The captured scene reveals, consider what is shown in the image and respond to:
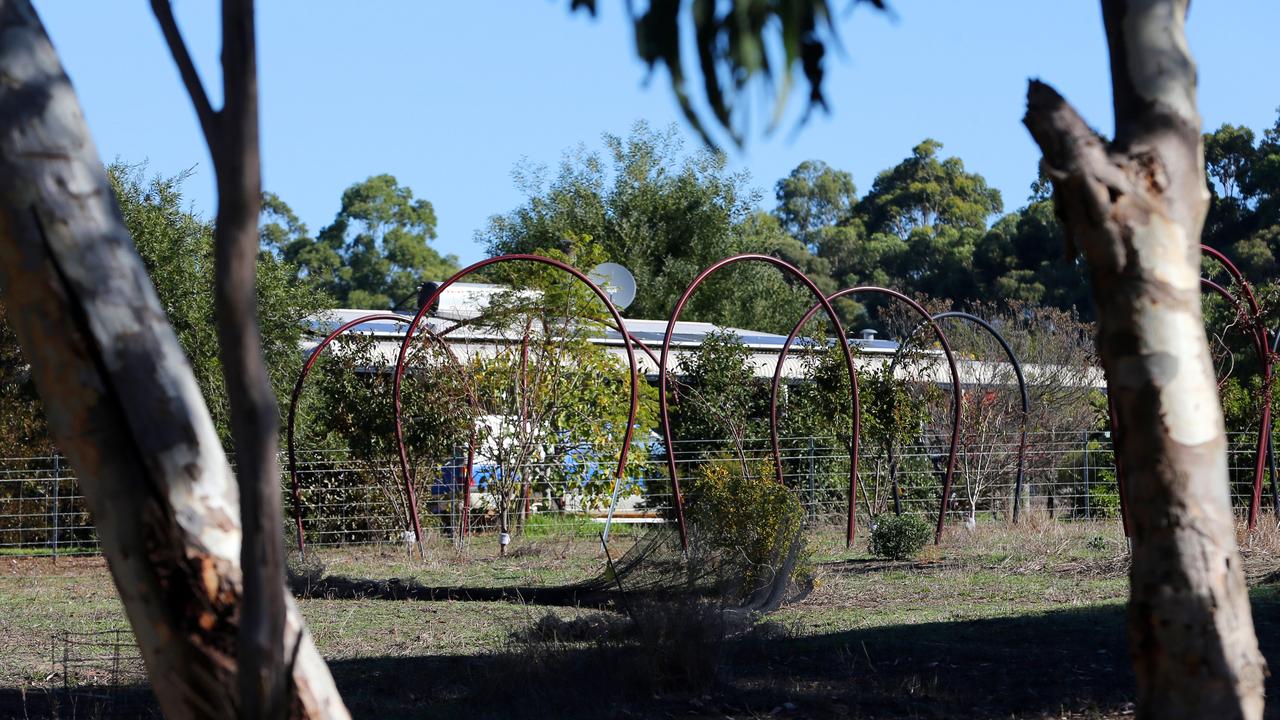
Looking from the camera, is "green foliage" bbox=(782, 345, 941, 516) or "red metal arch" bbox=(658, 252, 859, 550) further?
"green foliage" bbox=(782, 345, 941, 516)

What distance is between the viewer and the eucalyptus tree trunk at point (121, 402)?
2.47 metres

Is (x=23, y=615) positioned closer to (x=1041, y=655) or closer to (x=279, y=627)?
(x=1041, y=655)

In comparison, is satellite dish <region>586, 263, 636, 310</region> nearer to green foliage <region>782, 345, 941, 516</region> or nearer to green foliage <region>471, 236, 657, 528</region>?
green foliage <region>471, 236, 657, 528</region>

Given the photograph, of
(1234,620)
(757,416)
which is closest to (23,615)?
(1234,620)

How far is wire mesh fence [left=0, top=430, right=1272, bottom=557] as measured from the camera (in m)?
14.3

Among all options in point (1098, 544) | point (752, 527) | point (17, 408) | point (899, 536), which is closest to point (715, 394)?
point (899, 536)

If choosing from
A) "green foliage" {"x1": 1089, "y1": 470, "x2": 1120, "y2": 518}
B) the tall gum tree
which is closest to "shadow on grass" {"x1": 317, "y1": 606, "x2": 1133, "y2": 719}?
the tall gum tree

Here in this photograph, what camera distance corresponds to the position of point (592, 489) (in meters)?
14.6

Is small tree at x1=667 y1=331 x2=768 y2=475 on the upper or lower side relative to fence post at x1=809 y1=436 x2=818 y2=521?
upper

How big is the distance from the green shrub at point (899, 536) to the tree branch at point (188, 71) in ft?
33.1

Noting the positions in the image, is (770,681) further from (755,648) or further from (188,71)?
(188,71)

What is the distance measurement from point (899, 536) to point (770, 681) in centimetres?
589

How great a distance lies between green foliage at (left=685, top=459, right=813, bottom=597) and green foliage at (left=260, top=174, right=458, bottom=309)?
38.8 metres

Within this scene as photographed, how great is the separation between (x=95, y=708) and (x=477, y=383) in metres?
8.72
